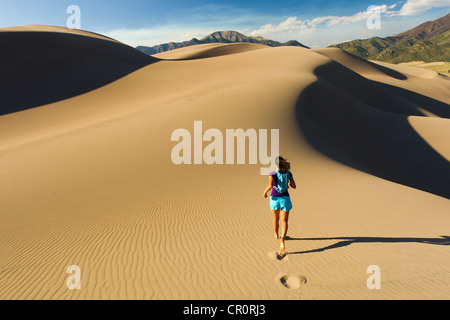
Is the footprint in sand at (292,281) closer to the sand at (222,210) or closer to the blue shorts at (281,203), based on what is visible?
the sand at (222,210)

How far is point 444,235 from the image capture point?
6.12 m

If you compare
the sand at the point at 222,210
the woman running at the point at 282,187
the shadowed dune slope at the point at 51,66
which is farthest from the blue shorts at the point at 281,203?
the shadowed dune slope at the point at 51,66

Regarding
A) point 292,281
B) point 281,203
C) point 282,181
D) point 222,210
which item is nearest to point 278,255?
point 292,281

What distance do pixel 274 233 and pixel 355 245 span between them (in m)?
1.67

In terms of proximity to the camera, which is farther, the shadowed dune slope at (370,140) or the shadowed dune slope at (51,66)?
the shadowed dune slope at (51,66)

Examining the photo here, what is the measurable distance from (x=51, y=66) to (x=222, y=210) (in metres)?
31.7

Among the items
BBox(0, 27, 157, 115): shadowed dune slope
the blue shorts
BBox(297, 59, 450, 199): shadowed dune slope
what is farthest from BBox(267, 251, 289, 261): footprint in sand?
BBox(0, 27, 157, 115): shadowed dune slope

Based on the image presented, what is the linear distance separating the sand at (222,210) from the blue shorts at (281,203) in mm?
839

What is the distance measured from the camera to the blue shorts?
5.34 m

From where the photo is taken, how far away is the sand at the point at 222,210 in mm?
4438

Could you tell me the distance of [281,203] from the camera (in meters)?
5.37

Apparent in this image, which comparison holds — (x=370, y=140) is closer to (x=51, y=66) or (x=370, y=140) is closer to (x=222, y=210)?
(x=222, y=210)

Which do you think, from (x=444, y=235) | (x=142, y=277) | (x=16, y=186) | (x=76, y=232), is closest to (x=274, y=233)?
(x=142, y=277)
